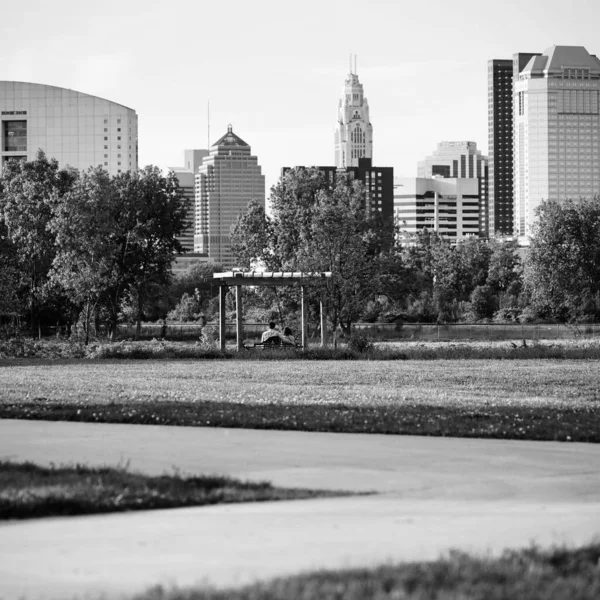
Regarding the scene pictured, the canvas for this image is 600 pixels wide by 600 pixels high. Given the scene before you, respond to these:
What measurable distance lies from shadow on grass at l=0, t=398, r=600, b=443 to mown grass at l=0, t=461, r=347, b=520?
12.7ft

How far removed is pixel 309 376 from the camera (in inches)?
938

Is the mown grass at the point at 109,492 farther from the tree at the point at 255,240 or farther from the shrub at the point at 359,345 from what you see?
the tree at the point at 255,240

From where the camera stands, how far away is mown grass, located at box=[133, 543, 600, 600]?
5.54 metres

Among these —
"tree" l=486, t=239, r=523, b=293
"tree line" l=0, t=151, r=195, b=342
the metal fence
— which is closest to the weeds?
"tree line" l=0, t=151, r=195, b=342

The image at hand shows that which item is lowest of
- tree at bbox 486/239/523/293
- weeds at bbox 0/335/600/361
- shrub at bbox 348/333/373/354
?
weeds at bbox 0/335/600/361

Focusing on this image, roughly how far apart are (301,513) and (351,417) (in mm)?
5886

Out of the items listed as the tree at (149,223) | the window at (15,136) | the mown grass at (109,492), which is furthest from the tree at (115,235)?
the window at (15,136)

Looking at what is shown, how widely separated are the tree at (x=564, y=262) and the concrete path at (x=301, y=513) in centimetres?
6755

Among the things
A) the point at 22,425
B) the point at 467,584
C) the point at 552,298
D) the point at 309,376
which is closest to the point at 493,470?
the point at 467,584

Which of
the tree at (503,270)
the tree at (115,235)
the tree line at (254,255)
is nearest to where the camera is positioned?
the tree line at (254,255)

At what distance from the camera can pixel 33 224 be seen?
56.2 metres

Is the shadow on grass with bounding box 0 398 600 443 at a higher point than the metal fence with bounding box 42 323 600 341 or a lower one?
higher

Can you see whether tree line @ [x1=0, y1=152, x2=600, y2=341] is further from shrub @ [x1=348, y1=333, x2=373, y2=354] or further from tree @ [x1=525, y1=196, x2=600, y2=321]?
shrub @ [x1=348, y1=333, x2=373, y2=354]

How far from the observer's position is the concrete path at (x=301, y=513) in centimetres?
632
